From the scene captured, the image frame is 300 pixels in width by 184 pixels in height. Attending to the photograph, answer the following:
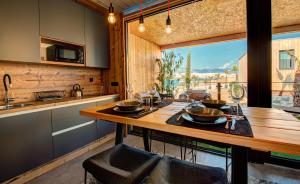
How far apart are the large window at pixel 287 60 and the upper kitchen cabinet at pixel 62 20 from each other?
140 inches

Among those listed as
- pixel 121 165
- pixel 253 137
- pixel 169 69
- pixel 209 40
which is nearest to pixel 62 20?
pixel 121 165

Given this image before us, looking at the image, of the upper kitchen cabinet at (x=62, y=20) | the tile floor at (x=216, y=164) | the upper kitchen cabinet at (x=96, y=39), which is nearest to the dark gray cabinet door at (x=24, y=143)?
the tile floor at (x=216, y=164)

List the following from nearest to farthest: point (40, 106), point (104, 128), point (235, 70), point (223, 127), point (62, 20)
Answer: point (223, 127)
point (40, 106)
point (62, 20)
point (104, 128)
point (235, 70)

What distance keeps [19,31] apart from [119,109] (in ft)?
5.28

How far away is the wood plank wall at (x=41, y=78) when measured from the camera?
2.02 metres

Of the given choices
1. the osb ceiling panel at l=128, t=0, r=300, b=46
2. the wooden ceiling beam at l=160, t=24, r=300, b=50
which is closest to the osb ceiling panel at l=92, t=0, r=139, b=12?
the osb ceiling panel at l=128, t=0, r=300, b=46

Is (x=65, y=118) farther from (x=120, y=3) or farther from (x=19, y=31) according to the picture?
(x=120, y=3)

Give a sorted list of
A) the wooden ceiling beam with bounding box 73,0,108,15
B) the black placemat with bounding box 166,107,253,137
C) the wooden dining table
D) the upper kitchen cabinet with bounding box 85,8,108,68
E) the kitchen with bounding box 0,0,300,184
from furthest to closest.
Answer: the upper kitchen cabinet with bounding box 85,8,108,68 < the wooden ceiling beam with bounding box 73,0,108,15 < the kitchen with bounding box 0,0,300,184 < the black placemat with bounding box 166,107,253,137 < the wooden dining table

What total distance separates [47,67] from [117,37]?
138 cm

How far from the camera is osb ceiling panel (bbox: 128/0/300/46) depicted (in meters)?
2.90

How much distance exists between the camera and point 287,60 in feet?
9.27

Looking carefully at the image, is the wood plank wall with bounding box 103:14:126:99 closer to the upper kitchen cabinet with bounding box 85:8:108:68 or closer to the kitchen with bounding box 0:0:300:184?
→ the kitchen with bounding box 0:0:300:184

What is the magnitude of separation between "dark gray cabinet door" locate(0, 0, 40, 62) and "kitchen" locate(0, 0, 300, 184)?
0.04ft

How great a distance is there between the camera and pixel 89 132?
8.02ft
